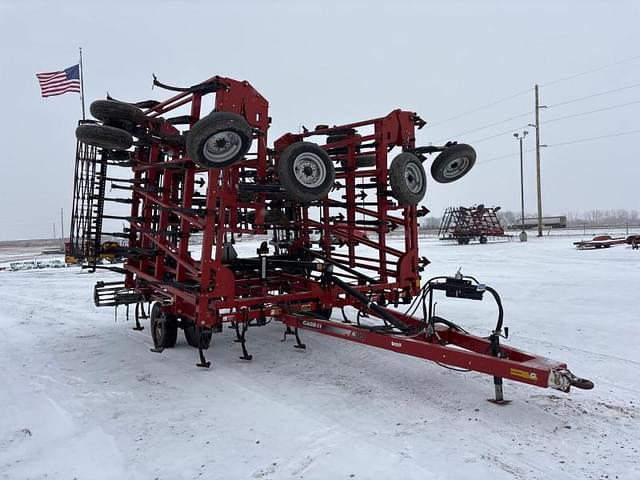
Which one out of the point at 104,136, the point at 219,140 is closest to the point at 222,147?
the point at 219,140

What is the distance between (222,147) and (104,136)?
5.79 feet

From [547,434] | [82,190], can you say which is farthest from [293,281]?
[547,434]

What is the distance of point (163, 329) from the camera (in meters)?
6.41

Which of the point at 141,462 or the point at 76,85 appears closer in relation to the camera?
the point at 141,462

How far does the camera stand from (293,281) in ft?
22.7

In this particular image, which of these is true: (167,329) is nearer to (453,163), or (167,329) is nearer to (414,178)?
(414,178)

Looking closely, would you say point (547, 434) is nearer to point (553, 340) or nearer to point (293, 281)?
point (553, 340)

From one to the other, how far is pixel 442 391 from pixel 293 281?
117 inches

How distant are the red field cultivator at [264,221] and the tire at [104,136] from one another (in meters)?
0.01

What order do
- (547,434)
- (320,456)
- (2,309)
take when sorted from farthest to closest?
(2,309), (547,434), (320,456)

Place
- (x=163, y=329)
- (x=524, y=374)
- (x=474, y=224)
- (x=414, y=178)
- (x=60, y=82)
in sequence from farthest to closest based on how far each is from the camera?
(x=474, y=224) → (x=60, y=82) → (x=414, y=178) → (x=163, y=329) → (x=524, y=374)

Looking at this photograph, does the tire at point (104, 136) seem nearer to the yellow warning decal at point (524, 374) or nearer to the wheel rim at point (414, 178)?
the wheel rim at point (414, 178)

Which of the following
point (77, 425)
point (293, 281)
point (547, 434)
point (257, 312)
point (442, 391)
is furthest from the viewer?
point (293, 281)

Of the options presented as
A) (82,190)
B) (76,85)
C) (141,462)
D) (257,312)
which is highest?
(76,85)
